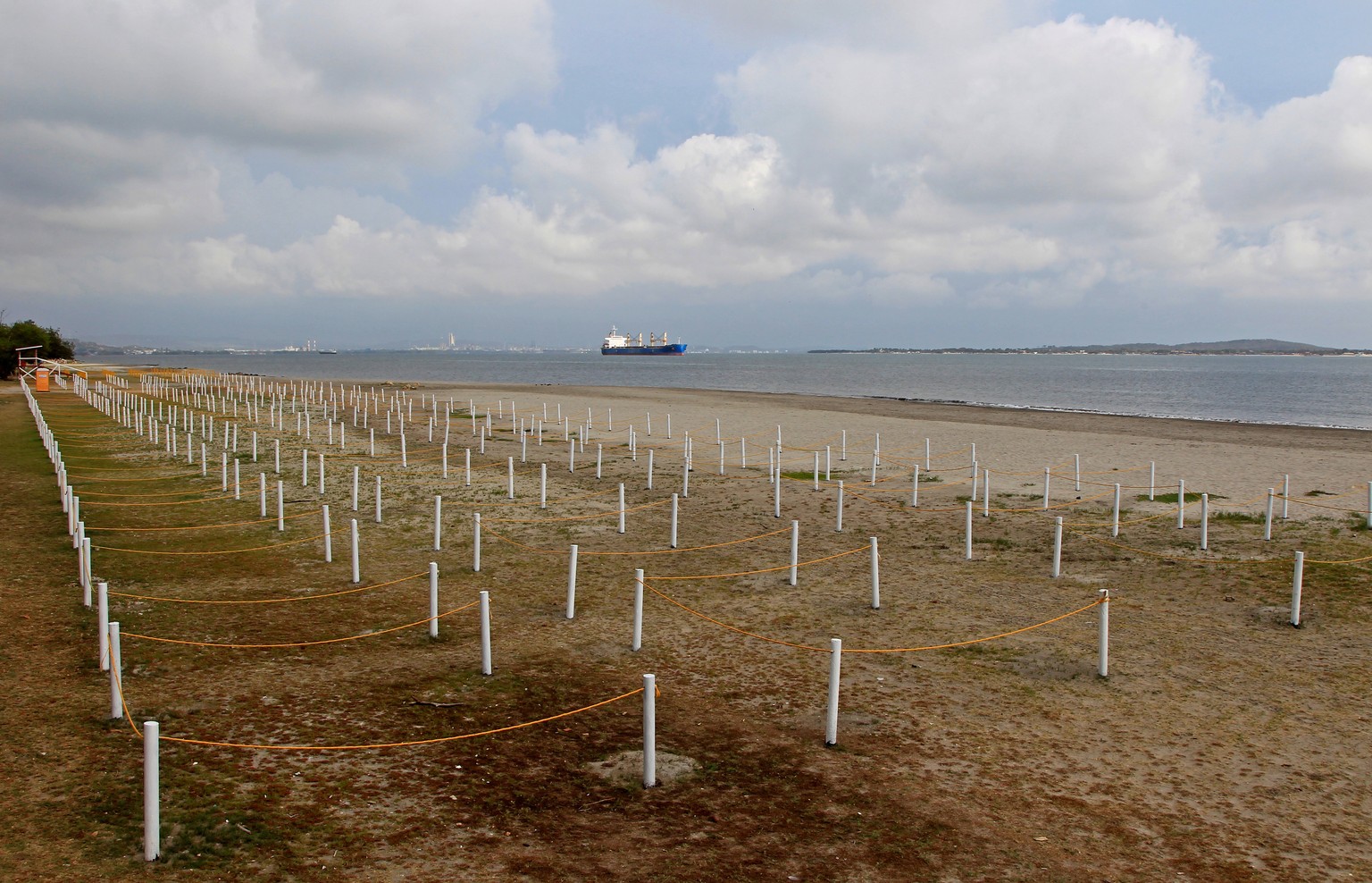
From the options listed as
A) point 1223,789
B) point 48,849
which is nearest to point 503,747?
point 48,849

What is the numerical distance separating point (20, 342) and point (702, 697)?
78.0 m

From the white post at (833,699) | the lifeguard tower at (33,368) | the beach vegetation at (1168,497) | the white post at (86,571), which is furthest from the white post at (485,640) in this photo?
the lifeguard tower at (33,368)

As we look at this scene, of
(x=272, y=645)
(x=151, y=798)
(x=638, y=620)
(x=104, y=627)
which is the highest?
(x=104, y=627)

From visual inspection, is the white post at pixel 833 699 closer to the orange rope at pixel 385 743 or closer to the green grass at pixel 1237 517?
the orange rope at pixel 385 743

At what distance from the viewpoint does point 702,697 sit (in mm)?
8719

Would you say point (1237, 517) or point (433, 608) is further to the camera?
point (1237, 517)

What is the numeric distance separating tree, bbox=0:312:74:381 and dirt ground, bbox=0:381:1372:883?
5823cm

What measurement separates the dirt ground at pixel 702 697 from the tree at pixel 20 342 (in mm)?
58228

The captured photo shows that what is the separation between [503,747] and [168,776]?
253 centimetres

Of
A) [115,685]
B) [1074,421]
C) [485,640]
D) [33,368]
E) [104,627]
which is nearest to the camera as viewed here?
[115,685]

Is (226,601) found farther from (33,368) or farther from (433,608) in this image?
(33,368)

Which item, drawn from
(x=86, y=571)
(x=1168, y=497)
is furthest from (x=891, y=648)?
(x=1168, y=497)

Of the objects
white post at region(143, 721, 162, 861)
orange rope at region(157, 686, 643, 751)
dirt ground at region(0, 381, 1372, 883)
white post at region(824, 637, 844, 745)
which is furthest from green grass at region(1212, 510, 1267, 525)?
white post at region(143, 721, 162, 861)

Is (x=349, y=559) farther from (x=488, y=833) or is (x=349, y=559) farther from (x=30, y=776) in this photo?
(x=488, y=833)
